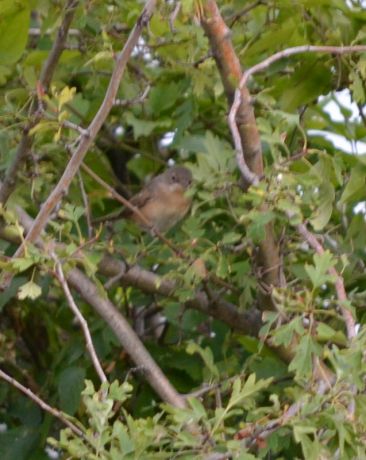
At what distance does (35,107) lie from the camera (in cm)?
416

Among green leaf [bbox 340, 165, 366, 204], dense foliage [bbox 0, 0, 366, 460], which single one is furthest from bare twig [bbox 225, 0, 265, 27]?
green leaf [bbox 340, 165, 366, 204]

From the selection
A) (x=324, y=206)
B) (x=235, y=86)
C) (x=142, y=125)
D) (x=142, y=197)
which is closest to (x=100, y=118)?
(x=235, y=86)

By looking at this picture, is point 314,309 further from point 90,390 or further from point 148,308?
point 148,308

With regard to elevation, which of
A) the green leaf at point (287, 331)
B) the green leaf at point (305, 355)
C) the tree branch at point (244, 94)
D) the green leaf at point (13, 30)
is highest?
the green leaf at point (13, 30)

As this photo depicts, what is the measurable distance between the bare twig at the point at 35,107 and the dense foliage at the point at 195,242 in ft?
0.05

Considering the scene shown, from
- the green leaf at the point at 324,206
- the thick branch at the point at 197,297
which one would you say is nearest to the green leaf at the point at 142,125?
the thick branch at the point at 197,297

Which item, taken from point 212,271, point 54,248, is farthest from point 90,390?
point 212,271

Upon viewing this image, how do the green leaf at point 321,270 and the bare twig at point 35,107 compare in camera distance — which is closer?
the green leaf at point 321,270

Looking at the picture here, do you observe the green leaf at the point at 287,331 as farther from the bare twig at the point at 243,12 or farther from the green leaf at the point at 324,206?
the bare twig at the point at 243,12

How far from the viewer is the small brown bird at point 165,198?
5305mm

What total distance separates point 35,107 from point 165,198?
4.49 feet

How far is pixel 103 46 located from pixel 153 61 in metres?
0.52

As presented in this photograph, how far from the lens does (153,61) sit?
4.84 m

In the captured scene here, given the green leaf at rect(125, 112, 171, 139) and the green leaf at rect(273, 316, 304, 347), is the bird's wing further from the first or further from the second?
the green leaf at rect(273, 316, 304, 347)
